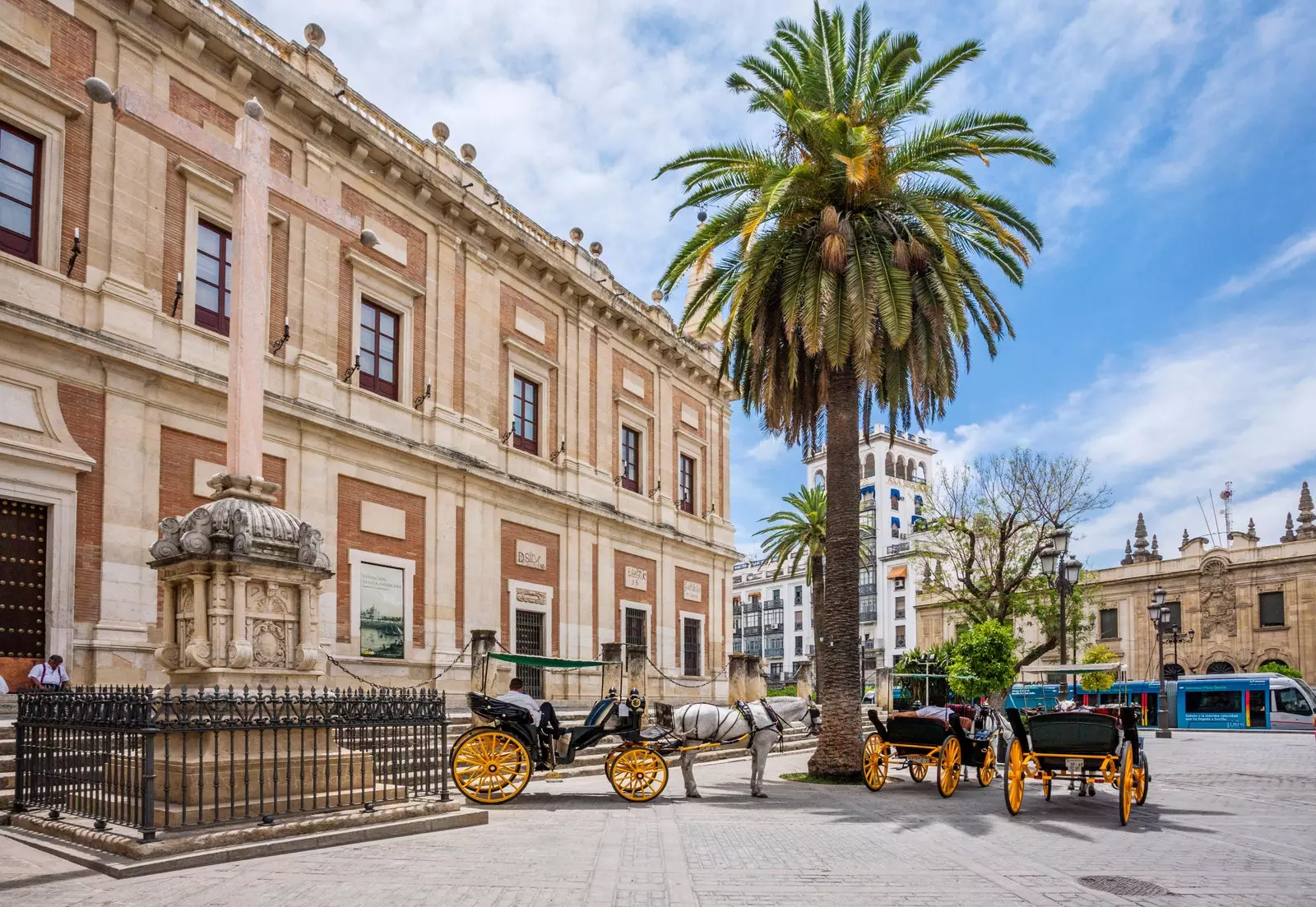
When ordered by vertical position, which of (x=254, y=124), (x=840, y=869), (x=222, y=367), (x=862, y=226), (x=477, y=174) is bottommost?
(x=840, y=869)

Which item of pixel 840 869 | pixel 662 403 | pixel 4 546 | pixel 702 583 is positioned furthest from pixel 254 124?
pixel 702 583

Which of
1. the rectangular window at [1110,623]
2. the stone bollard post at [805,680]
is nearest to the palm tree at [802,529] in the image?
the stone bollard post at [805,680]

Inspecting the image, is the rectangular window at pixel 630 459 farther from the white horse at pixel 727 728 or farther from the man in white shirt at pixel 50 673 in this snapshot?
the man in white shirt at pixel 50 673

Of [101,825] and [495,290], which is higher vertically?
[495,290]

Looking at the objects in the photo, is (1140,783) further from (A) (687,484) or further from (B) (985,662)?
(A) (687,484)

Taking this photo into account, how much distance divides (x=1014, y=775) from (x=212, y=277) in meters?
14.2

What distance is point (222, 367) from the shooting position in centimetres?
1711

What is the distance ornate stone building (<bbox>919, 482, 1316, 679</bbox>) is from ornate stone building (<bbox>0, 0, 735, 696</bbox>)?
107 ft

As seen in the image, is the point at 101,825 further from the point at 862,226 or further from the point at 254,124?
the point at 862,226

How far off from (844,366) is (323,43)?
37.7 feet

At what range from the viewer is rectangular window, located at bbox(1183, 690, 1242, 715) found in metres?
39.3

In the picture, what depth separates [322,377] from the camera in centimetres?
1911

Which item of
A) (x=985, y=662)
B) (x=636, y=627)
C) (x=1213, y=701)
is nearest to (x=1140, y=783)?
→ (x=985, y=662)

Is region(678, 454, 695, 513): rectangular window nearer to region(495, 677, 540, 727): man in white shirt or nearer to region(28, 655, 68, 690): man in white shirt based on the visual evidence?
region(495, 677, 540, 727): man in white shirt
